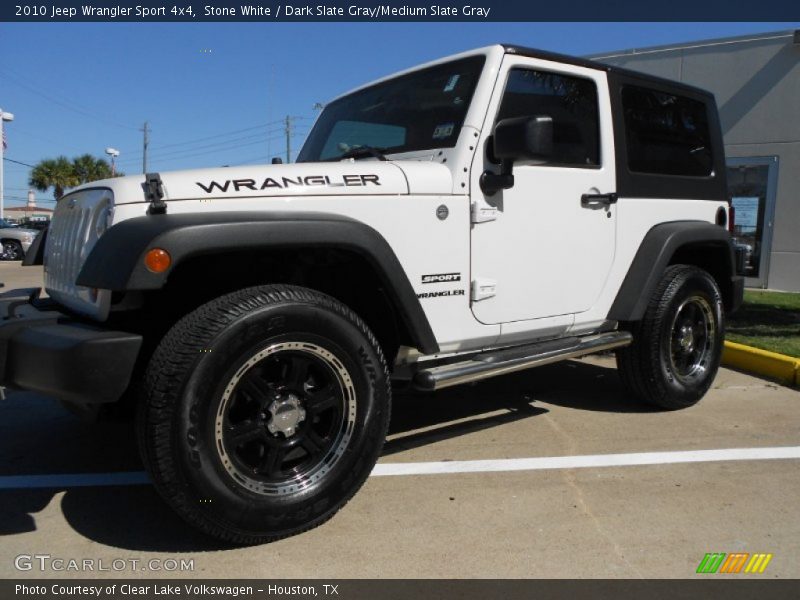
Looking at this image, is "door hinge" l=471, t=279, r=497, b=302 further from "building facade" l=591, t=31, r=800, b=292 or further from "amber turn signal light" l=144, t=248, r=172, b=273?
"building facade" l=591, t=31, r=800, b=292

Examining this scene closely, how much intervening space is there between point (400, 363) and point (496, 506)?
0.83 m

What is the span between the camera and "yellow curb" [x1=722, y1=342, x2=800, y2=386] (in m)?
4.98

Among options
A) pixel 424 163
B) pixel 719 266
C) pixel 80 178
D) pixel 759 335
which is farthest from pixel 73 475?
pixel 80 178

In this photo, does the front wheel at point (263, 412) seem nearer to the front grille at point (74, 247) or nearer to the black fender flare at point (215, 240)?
the black fender flare at point (215, 240)

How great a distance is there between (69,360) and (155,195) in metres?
0.68

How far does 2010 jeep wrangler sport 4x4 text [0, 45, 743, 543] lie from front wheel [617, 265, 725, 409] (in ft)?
0.06

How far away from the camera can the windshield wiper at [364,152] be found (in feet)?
11.1

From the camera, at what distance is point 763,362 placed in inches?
209

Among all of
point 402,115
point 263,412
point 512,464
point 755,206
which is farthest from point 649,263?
point 755,206

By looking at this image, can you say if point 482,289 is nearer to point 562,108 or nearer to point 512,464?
point 512,464

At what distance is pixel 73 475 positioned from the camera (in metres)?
3.21

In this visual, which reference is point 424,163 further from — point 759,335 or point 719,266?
point 759,335

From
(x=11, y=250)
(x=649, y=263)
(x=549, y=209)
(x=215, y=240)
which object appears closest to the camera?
(x=215, y=240)

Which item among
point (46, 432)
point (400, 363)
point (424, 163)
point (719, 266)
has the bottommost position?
point (46, 432)
